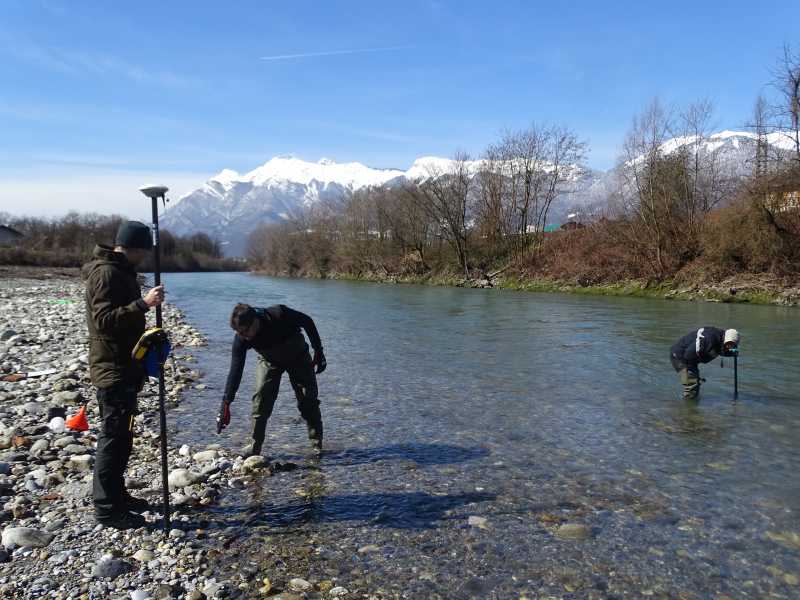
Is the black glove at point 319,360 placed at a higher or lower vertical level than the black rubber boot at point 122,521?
higher

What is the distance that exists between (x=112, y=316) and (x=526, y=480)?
4.70 meters

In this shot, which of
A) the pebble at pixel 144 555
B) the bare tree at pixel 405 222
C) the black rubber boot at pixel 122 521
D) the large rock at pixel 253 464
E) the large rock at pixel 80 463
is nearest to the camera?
the pebble at pixel 144 555

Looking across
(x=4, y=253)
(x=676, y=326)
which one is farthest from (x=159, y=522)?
(x=4, y=253)

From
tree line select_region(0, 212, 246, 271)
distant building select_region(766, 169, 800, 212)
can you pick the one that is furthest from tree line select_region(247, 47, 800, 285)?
tree line select_region(0, 212, 246, 271)

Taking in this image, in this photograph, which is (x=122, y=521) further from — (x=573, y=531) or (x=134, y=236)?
(x=573, y=531)

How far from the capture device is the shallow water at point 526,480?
16.0 ft

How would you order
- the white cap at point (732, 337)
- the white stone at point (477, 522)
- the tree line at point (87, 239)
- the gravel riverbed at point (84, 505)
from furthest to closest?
the tree line at point (87, 239) < the white cap at point (732, 337) < the white stone at point (477, 522) < the gravel riverbed at point (84, 505)

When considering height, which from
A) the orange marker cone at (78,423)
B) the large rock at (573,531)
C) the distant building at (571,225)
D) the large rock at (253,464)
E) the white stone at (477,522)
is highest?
the distant building at (571,225)

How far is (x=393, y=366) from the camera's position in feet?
46.4

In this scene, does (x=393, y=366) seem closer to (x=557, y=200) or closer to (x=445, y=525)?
(x=445, y=525)

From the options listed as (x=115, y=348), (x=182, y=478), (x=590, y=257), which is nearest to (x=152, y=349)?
(x=115, y=348)

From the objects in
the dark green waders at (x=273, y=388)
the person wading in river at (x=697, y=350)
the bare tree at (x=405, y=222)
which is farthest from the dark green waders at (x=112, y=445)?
the bare tree at (x=405, y=222)

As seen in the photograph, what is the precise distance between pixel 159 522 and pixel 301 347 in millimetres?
2458

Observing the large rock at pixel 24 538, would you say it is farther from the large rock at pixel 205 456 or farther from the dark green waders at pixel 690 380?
the dark green waders at pixel 690 380
